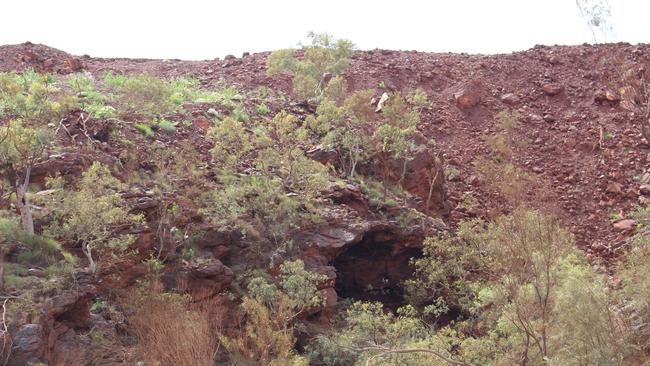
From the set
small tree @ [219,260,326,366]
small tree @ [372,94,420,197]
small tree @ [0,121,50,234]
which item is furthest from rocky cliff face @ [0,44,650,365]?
small tree @ [0,121,50,234]

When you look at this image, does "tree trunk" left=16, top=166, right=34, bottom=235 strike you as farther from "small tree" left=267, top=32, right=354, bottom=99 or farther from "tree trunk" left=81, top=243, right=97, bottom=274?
"small tree" left=267, top=32, right=354, bottom=99

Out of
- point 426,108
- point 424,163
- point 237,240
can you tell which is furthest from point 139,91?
point 426,108

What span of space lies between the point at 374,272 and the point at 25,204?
10.3 m

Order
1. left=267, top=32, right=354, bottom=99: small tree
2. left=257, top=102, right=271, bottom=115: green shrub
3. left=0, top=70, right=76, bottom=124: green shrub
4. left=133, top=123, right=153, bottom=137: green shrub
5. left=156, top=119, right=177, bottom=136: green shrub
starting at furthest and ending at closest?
left=267, top=32, right=354, bottom=99: small tree
left=257, top=102, right=271, bottom=115: green shrub
left=156, top=119, right=177, bottom=136: green shrub
left=133, top=123, right=153, bottom=137: green shrub
left=0, top=70, right=76, bottom=124: green shrub

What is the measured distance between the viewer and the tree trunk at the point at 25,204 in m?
12.9

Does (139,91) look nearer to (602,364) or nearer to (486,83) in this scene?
(602,364)

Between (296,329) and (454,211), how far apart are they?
33.9ft

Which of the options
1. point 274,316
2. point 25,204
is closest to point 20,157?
point 25,204

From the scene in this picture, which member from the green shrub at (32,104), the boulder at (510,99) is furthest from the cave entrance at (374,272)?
the boulder at (510,99)

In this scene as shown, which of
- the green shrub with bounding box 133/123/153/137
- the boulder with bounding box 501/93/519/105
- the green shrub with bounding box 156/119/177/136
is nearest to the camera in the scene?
the green shrub with bounding box 133/123/153/137

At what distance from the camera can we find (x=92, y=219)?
12867 mm

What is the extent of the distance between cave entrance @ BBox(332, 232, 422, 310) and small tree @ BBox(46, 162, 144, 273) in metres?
7.45

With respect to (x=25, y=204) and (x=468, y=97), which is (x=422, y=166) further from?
(x=25, y=204)

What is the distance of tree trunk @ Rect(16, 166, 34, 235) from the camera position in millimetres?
12875
